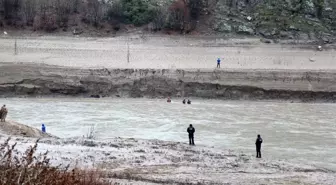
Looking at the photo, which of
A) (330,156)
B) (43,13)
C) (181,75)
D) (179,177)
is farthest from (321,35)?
(179,177)

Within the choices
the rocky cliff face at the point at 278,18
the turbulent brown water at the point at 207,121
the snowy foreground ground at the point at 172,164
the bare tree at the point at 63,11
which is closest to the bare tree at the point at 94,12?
the bare tree at the point at 63,11

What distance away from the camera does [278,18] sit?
45.0m

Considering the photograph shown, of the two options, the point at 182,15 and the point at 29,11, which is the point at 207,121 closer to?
the point at 182,15

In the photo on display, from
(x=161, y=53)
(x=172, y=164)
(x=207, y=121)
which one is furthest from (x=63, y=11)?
(x=172, y=164)

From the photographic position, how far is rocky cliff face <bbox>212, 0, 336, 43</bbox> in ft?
141

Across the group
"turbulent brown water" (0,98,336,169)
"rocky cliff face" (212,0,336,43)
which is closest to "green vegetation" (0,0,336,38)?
"rocky cliff face" (212,0,336,43)

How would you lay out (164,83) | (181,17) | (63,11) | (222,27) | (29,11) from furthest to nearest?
(63,11), (29,11), (181,17), (222,27), (164,83)

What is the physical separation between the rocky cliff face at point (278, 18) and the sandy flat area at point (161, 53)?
7.86 ft

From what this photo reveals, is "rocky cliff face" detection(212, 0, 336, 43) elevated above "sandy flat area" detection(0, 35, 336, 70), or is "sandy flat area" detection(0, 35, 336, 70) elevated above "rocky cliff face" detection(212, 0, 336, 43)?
"rocky cliff face" detection(212, 0, 336, 43)

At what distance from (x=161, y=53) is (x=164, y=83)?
4.98 m

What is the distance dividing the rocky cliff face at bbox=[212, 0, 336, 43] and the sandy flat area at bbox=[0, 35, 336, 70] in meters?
2.40

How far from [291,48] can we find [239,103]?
10910 mm

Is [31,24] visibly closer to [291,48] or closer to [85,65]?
[85,65]

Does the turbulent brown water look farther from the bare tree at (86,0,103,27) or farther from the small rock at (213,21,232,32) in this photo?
the bare tree at (86,0,103,27)
